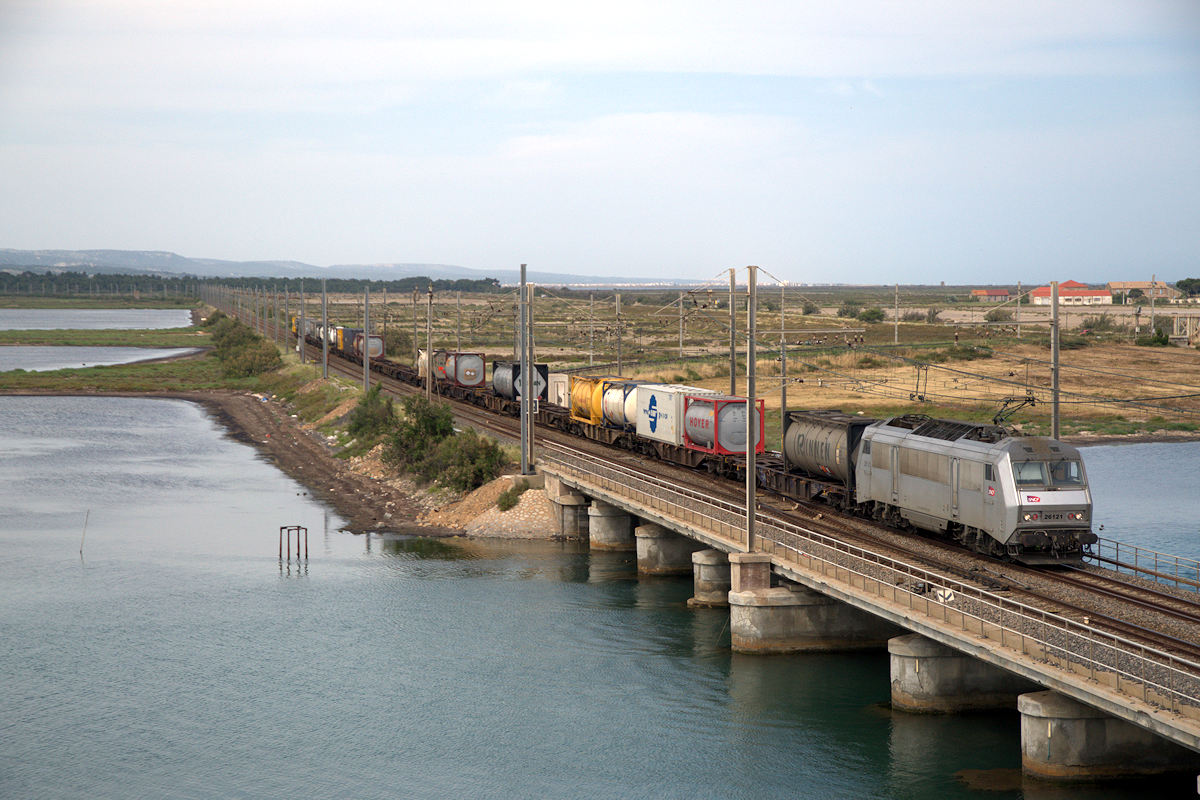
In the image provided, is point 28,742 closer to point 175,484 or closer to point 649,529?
point 649,529

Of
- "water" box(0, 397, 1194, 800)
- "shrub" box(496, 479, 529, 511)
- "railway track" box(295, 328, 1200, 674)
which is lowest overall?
"water" box(0, 397, 1194, 800)

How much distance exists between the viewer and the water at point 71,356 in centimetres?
16362

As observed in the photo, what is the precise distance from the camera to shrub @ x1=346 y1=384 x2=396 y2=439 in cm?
8275

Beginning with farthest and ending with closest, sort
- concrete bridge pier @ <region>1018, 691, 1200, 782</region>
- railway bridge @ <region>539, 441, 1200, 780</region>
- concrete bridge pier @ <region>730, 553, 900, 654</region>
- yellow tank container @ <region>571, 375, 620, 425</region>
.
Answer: yellow tank container @ <region>571, 375, 620, 425</region> → concrete bridge pier @ <region>730, 553, 900, 654</region> → concrete bridge pier @ <region>1018, 691, 1200, 782</region> → railway bridge @ <region>539, 441, 1200, 780</region>

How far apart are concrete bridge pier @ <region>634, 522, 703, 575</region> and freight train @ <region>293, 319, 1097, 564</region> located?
515cm

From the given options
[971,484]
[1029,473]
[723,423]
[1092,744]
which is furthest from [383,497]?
[1092,744]

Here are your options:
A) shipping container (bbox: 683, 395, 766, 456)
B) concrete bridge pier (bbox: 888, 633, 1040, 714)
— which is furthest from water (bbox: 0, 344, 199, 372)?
concrete bridge pier (bbox: 888, 633, 1040, 714)

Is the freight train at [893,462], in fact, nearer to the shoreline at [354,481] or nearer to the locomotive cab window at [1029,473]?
the locomotive cab window at [1029,473]

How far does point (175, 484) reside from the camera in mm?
74625

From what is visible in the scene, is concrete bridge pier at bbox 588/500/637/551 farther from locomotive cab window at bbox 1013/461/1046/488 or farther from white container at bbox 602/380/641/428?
locomotive cab window at bbox 1013/461/1046/488

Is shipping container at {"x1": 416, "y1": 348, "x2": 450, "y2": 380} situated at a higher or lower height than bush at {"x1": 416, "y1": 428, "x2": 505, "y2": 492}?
higher

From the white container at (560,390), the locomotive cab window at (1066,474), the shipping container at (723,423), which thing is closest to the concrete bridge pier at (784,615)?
the locomotive cab window at (1066,474)

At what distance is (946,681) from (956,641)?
3.49 metres

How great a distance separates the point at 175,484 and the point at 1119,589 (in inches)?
2352
